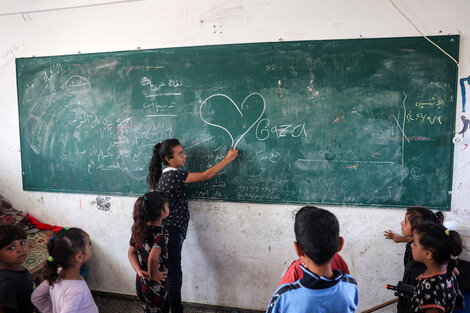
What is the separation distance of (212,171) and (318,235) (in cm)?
155

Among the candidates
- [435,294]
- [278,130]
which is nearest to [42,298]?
[278,130]

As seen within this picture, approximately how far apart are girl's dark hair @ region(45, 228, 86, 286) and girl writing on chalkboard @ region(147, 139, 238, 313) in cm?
90

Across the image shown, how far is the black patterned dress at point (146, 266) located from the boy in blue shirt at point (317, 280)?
1026mm

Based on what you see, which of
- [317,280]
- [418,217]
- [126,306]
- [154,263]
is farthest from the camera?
[126,306]

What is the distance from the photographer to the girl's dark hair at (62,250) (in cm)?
166

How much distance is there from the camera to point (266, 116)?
2.79 meters

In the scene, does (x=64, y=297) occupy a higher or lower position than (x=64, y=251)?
lower

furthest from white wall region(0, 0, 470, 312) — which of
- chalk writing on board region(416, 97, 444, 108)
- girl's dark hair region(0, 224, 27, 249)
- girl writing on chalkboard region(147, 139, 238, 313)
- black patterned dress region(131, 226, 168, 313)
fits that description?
girl's dark hair region(0, 224, 27, 249)

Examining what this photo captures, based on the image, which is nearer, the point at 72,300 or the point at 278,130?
the point at 72,300

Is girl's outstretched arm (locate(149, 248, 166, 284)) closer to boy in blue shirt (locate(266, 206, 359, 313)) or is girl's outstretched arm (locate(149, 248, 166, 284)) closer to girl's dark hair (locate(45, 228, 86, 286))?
girl's dark hair (locate(45, 228, 86, 286))

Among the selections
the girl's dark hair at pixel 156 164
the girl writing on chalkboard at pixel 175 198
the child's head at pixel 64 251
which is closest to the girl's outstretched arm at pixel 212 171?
the girl writing on chalkboard at pixel 175 198

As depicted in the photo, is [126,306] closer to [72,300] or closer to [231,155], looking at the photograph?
[72,300]

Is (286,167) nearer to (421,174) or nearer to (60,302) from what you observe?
(421,174)

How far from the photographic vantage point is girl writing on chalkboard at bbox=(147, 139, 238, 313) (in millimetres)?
2582
